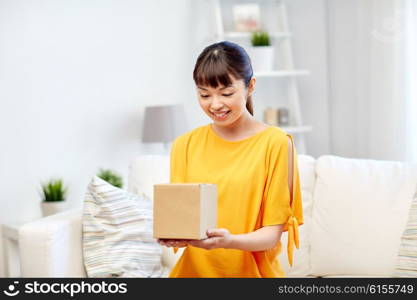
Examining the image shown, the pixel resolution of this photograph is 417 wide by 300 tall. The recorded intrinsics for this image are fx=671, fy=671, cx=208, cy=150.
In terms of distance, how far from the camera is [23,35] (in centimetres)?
354

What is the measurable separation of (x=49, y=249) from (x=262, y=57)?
6.67 feet

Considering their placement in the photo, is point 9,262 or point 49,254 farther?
point 9,262

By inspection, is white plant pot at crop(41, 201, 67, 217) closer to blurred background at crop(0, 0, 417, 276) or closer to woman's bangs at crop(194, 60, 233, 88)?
blurred background at crop(0, 0, 417, 276)

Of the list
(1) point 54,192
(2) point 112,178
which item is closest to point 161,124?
(2) point 112,178

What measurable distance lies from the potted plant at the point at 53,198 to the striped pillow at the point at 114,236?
98 centimetres

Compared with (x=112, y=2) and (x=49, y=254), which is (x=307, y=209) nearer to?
(x=49, y=254)

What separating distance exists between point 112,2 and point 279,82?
119cm

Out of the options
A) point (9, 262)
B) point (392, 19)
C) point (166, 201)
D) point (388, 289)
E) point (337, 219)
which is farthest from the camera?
point (392, 19)

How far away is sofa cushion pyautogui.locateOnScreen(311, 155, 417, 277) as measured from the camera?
2.51 m

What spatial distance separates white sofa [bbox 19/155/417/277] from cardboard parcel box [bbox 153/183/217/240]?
94 centimetres

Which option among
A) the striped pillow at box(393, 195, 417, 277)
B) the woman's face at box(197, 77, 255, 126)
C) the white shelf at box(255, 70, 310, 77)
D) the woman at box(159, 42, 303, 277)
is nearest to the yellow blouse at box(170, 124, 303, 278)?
the woman at box(159, 42, 303, 277)

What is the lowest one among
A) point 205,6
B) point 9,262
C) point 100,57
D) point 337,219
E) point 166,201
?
point 9,262

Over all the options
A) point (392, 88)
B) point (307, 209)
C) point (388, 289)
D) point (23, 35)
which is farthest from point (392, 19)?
point (388, 289)

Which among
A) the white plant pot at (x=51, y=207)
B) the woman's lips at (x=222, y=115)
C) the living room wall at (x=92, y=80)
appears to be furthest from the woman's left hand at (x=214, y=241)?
the living room wall at (x=92, y=80)
